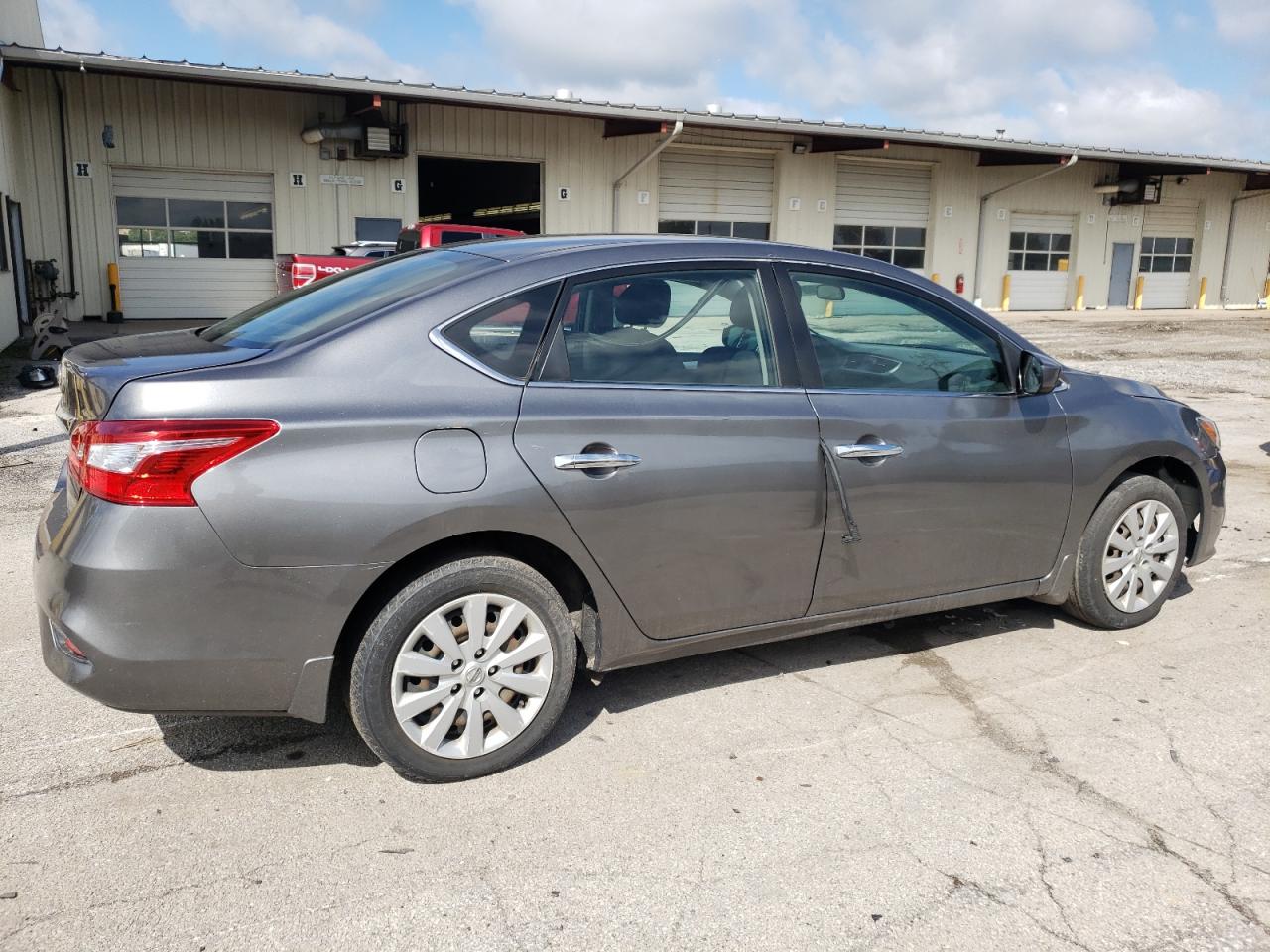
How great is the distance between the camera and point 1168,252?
3450 centimetres

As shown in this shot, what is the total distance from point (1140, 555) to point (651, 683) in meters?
2.31

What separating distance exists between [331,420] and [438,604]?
629 mm

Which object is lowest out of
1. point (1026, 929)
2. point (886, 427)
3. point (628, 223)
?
point (1026, 929)

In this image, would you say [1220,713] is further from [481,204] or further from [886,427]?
[481,204]

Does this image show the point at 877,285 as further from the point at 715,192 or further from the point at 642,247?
the point at 715,192

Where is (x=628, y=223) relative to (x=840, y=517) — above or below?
above

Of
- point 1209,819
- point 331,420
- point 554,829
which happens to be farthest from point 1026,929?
point 331,420

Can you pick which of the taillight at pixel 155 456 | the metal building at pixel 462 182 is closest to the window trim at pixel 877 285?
the taillight at pixel 155 456

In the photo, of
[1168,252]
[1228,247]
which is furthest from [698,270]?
[1228,247]

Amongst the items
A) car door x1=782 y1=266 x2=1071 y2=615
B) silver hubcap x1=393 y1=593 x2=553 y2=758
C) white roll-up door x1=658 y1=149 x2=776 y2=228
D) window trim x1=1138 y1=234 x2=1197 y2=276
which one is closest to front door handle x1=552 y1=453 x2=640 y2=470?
silver hubcap x1=393 y1=593 x2=553 y2=758

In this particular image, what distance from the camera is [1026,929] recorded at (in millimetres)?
2701

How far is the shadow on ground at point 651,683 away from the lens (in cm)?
357

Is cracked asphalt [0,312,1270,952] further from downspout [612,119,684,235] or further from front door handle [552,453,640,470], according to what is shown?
downspout [612,119,684,235]

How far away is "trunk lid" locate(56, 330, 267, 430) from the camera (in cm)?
302
